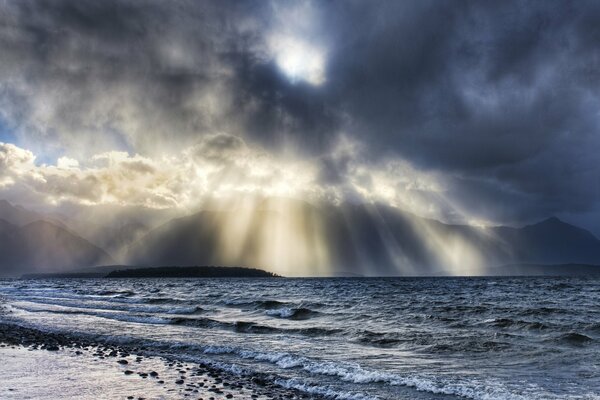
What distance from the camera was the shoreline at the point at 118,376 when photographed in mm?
13633

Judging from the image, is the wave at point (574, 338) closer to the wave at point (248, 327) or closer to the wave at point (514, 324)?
the wave at point (514, 324)

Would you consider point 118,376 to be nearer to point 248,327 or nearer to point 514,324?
point 248,327

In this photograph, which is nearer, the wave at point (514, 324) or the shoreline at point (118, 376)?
the shoreline at point (118, 376)

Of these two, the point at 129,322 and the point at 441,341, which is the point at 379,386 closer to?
the point at 441,341

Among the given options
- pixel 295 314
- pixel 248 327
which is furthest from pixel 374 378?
pixel 295 314

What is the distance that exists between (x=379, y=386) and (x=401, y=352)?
294 inches

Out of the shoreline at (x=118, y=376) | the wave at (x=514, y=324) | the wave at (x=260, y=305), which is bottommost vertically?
the wave at (x=260, y=305)

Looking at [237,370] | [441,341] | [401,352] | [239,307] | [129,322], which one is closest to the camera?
[237,370]

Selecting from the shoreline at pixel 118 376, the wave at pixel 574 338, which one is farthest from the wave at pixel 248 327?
the wave at pixel 574 338

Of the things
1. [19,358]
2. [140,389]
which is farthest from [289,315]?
[140,389]

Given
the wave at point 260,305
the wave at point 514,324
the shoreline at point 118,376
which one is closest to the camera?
the shoreline at point 118,376

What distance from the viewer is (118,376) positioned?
1595 cm

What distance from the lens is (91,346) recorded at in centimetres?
2364

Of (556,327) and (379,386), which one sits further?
(556,327)
